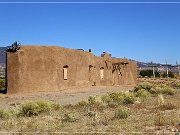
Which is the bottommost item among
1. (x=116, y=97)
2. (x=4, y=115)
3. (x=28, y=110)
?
(x=4, y=115)

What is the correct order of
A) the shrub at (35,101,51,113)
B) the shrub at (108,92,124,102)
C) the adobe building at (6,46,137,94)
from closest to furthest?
the shrub at (35,101,51,113) → the shrub at (108,92,124,102) → the adobe building at (6,46,137,94)

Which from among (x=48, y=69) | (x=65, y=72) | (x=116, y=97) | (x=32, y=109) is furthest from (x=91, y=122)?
(x=65, y=72)

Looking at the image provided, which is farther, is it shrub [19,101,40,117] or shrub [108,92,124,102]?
shrub [108,92,124,102]

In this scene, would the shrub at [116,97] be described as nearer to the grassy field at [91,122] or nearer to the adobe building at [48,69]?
the grassy field at [91,122]

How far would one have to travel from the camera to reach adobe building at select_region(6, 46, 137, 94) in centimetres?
2889

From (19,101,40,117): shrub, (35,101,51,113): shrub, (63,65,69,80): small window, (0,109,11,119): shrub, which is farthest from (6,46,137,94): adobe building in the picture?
(0,109,11,119): shrub

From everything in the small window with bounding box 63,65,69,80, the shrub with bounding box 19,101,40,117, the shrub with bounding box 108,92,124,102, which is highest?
the small window with bounding box 63,65,69,80

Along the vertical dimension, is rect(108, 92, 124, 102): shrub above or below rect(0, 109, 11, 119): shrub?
above

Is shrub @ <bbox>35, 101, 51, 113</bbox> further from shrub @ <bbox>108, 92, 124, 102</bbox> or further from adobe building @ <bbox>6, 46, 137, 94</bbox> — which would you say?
adobe building @ <bbox>6, 46, 137, 94</bbox>

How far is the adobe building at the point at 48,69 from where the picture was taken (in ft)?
94.8

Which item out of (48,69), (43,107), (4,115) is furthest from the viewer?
(48,69)

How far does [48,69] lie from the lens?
3055 cm

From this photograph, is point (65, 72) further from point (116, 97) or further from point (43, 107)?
point (43, 107)

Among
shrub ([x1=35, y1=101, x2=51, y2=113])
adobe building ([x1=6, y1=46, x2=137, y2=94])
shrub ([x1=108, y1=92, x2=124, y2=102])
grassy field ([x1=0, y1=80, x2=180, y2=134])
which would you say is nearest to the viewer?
grassy field ([x1=0, y1=80, x2=180, y2=134])
